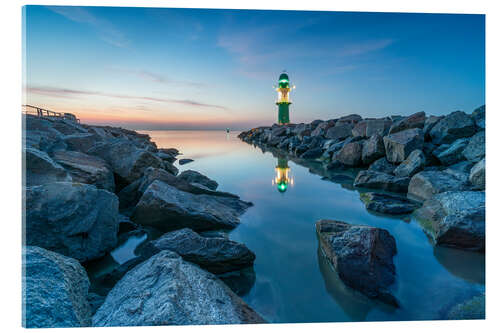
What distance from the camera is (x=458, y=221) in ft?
9.75

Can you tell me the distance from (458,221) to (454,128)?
6.32m

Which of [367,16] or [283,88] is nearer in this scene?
[367,16]

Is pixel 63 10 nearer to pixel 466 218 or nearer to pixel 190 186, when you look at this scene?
pixel 190 186

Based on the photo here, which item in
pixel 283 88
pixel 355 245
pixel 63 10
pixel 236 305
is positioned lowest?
pixel 236 305

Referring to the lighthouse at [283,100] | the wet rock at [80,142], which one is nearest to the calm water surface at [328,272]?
the wet rock at [80,142]

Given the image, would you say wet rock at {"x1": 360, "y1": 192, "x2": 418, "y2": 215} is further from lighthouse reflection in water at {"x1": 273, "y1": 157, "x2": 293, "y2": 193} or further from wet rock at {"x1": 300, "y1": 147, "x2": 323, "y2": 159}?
wet rock at {"x1": 300, "y1": 147, "x2": 323, "y2": 159}

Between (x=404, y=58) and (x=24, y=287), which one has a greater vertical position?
(x=404, y=58)

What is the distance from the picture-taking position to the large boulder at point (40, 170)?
3053mm

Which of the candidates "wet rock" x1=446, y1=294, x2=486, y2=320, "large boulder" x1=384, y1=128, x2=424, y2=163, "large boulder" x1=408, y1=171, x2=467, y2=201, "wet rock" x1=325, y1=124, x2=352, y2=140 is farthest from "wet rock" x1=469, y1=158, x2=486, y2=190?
"wet rock" x1=325, y1=124, x2=352, y2=140

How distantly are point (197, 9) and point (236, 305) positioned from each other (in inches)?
122

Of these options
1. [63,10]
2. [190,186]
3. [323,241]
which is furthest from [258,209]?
[63,10]

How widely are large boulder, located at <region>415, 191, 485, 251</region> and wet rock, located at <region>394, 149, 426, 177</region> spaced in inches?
110

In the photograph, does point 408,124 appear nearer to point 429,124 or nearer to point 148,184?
point 429,124

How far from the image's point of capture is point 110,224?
3113 mm
